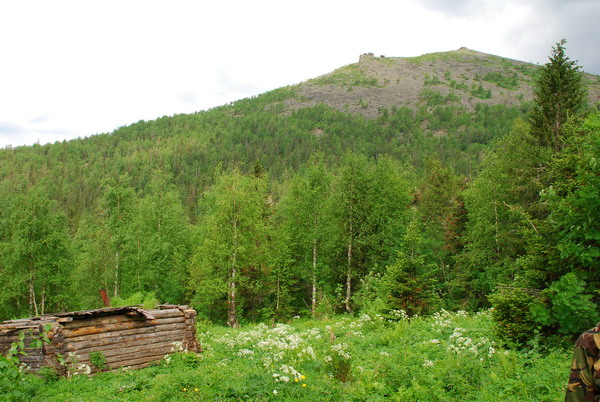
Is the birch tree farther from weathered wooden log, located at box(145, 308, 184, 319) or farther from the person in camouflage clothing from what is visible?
the person in camouflage clothing

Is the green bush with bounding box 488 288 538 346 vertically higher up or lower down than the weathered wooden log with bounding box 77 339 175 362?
higher up

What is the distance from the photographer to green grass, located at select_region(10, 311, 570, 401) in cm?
706

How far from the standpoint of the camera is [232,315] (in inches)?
954

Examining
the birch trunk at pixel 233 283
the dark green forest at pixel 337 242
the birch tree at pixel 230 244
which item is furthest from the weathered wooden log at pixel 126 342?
the birch trunk at pixel 233 283

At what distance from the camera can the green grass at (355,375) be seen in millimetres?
7062

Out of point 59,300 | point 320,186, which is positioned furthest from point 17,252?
point 320,186

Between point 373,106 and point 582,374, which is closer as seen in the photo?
point 582,374

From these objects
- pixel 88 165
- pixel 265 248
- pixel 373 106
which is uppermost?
pixel 373 106

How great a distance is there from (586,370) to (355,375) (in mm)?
6376

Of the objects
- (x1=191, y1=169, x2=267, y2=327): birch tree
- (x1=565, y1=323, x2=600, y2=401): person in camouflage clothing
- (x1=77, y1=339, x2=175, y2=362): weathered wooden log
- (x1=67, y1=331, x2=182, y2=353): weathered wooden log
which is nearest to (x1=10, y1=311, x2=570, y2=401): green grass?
(x1=77, y1=339, x2=175, y2=362): weathered wooden log

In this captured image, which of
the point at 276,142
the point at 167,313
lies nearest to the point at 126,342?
the point at 167,313

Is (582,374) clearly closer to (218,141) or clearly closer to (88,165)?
(218,141)

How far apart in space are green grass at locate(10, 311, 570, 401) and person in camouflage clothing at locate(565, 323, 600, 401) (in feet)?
13.3

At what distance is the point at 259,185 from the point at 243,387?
21540 millimetres
